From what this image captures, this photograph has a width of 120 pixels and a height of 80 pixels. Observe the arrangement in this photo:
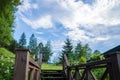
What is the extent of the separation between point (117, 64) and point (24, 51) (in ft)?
5.23

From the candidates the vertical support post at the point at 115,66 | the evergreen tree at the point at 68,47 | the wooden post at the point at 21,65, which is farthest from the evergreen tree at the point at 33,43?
the wooden post at the point at 21,65

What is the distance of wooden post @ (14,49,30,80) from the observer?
2902 mm

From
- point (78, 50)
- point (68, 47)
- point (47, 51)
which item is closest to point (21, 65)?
point (78, 50)

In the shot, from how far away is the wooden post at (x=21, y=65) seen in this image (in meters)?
2.90

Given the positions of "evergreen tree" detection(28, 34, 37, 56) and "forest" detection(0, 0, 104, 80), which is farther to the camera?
"evergreen tree" detection(28, 34, 37, 56)

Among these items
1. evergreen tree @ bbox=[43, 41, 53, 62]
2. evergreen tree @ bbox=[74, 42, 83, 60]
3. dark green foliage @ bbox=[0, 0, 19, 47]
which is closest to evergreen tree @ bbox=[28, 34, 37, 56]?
evergreen tree @ bbox=[43, 41, 53, 62]

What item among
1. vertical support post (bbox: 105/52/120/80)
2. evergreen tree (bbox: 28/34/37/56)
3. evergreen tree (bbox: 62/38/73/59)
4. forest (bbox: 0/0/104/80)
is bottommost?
vertical support post (bbox: 105/52/120/80)

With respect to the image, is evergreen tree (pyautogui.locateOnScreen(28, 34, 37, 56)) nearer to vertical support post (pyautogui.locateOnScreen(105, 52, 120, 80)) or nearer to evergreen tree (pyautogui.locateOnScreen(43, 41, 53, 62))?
evergreen tree (pyautogui.locateOnScreen(43, 41, 53, 62))

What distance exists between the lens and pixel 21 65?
296 centimetres

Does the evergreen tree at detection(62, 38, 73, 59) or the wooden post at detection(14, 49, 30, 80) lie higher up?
the evergreen tree at detection(62, 38, 73, 59)

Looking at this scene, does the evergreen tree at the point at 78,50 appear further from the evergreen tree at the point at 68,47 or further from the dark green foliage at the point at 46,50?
the dark green foliage at the point at 46,50

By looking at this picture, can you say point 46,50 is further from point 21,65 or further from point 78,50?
point 21,65

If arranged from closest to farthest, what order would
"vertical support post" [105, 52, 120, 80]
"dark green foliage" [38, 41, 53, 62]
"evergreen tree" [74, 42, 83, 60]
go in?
"vertical support post" [105, 52, 120, 80]
"evergreen tree" [74, 42, 83, 60]
"dark green foliage" [38, 41, 53, 62]

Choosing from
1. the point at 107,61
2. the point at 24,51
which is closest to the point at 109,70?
the point at 107,61
